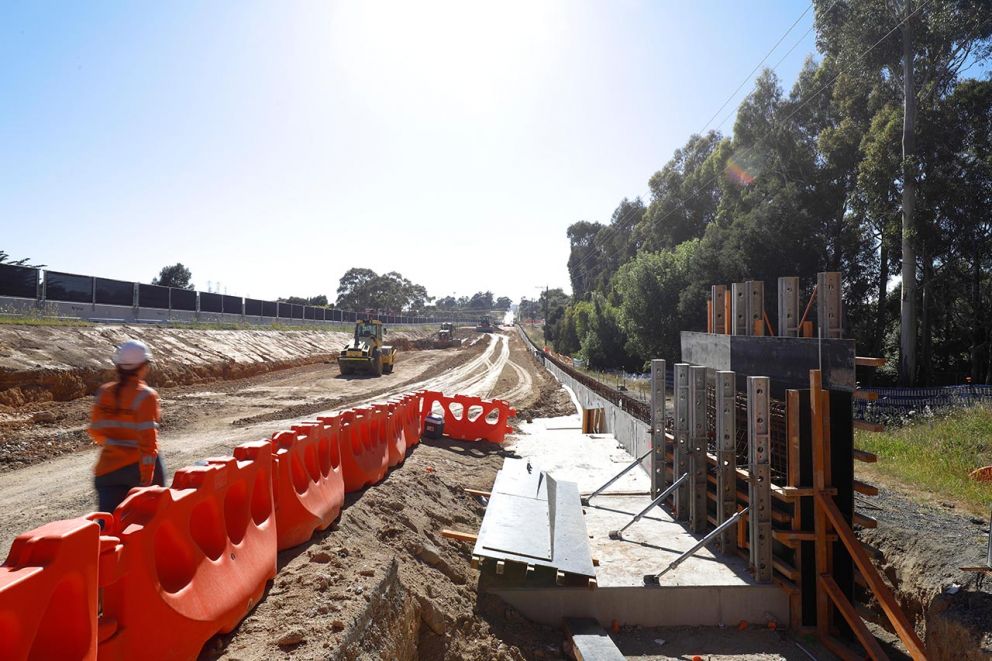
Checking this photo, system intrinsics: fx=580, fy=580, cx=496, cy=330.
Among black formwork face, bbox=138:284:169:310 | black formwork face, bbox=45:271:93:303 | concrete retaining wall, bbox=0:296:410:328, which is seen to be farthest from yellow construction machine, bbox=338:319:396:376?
black formwork face, bbox=45:271:93:303

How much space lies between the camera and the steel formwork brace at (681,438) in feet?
29.6

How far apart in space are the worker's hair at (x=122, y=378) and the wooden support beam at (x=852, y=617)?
24.3 feet

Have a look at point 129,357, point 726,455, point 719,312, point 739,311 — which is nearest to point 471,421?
point 719,312

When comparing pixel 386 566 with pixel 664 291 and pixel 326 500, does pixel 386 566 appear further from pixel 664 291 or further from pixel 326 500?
pixel 664 291

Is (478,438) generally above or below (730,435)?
below

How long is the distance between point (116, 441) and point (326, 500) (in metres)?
2.00

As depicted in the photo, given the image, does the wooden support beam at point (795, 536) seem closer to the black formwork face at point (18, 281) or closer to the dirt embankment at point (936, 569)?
the dirt embankment at point (936, 569)

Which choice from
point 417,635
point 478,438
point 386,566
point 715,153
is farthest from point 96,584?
point 715,153

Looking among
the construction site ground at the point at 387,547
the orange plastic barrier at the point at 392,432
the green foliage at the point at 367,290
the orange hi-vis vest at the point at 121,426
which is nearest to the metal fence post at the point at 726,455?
the construction site ground at the point at 387,547

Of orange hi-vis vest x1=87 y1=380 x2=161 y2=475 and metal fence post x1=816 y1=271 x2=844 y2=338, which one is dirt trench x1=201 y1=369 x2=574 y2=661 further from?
metal fence post x1=816 y1=271 x2=844 y2=338

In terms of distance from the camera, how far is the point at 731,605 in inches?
270

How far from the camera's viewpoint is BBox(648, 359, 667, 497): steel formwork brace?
31.9 ft

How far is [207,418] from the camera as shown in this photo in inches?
621

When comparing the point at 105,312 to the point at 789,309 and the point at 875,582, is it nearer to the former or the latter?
the point at 789,309
